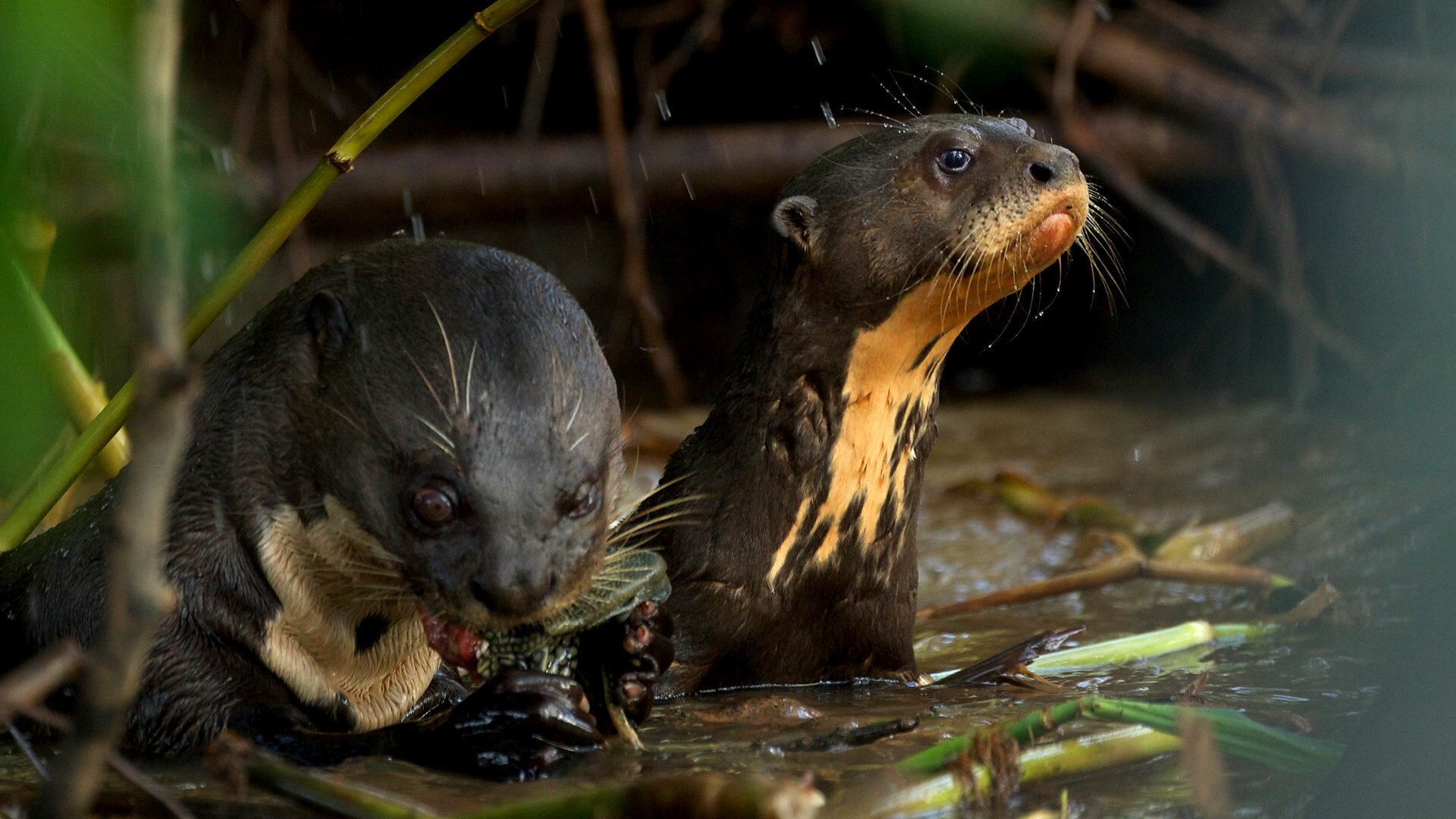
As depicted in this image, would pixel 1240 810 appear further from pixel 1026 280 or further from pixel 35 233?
pixel 35 233

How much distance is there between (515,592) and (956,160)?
1292 mm

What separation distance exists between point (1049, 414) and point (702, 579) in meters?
3.36

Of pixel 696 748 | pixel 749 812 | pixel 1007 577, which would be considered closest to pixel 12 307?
pixel 749 812

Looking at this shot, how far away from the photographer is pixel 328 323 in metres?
2.15

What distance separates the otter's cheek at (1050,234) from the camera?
274 cm

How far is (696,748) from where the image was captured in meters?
2.27

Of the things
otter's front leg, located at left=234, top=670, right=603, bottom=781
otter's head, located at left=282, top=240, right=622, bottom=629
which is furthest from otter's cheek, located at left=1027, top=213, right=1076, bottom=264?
otter's front leg, located at left=234, top=670, right=603, bottom=781

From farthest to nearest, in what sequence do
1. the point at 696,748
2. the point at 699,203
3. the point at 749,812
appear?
1. the point at 699,203
2. the point at 696,748
3. the point at 749,812

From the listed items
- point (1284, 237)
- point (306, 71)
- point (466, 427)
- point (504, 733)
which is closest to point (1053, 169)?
point (466, 427)

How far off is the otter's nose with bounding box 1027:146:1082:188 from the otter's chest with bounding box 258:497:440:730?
49.6 inches

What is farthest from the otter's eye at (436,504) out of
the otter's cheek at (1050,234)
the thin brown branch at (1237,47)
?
the thin brown branch at (1237,47)

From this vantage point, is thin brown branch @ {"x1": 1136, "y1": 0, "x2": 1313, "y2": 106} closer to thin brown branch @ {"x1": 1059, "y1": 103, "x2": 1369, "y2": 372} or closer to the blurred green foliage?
thin brown branch @ {"x1": 1059, "y1": 103, "x2": 1369, "y2": 372}

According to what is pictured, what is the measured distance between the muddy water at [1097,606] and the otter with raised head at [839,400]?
0.41 ft

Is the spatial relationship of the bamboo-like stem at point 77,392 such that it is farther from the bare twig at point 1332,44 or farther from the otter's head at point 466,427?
the bare twig at point 1332,44
